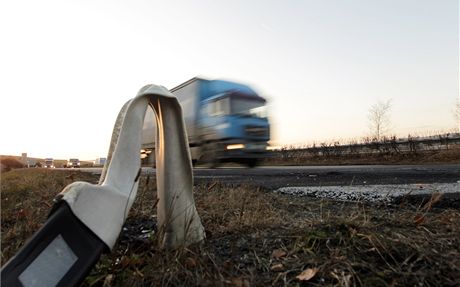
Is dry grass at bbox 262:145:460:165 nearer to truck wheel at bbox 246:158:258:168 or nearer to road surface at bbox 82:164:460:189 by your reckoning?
truck wheel at bbox 246:158:258:168

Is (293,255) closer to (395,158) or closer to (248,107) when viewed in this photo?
(248,107)

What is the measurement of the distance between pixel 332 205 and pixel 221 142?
1092cm

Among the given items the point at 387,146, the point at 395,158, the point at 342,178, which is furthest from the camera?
the point at 387,146

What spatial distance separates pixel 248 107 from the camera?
14445 millimetres

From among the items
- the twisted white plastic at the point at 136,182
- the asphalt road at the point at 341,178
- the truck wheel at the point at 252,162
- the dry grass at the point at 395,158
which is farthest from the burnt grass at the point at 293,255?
the dry grass at the point at 395,158

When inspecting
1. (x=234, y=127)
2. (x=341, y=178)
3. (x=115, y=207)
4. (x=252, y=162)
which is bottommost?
(x=341, y=178)

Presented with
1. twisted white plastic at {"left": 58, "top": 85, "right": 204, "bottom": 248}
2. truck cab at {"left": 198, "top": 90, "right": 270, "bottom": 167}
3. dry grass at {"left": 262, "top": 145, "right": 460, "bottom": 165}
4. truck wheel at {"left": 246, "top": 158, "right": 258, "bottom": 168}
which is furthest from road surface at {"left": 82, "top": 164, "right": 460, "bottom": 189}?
dry grass at {"left": 262, "top": 145, "right": 460, "bottom": 165}

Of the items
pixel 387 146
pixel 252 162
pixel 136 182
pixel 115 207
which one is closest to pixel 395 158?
pixel 387 146

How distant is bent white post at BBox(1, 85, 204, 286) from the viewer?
1.34 metres

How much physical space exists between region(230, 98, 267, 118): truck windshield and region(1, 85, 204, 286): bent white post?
12.0m

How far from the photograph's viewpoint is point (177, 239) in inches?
77.4

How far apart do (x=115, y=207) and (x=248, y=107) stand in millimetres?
13014

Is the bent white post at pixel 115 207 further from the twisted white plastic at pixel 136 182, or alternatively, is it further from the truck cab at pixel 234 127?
the truck cab at pixel 234 127

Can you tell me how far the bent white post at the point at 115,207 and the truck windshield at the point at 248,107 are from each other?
12.0 m
